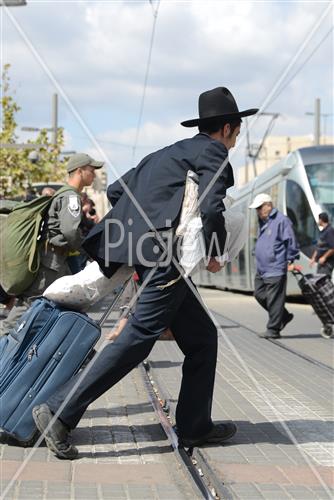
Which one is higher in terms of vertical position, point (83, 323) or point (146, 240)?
point (146, 240)

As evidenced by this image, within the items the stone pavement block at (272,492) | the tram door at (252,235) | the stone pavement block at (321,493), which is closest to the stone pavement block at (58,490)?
the stone pavement block at (272,492)

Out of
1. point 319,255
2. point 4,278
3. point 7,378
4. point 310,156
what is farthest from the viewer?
point 310,156

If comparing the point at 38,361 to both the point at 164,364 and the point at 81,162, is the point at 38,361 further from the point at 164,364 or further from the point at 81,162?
the point at 164,364

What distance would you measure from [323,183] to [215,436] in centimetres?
1673

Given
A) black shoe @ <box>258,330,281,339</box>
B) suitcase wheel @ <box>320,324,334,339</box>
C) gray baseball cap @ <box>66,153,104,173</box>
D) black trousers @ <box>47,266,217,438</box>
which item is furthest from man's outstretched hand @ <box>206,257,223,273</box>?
suitcase wheel @ <box>320,324,334,339</box>

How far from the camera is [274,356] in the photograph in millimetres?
10984

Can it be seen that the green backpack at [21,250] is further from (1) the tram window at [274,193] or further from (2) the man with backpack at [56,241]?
(1) the tram window at [274,193]

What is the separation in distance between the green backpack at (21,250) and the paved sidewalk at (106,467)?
1024 millimetres

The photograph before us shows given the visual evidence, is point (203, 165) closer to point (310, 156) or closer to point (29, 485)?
point (29, 485)

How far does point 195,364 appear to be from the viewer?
584cm

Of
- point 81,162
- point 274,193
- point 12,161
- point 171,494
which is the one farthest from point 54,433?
point 12,161

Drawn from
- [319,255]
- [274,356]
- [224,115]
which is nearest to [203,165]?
[224,115]

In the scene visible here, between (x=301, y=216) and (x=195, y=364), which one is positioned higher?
(x=301, y=216)

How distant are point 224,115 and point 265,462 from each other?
193cm
